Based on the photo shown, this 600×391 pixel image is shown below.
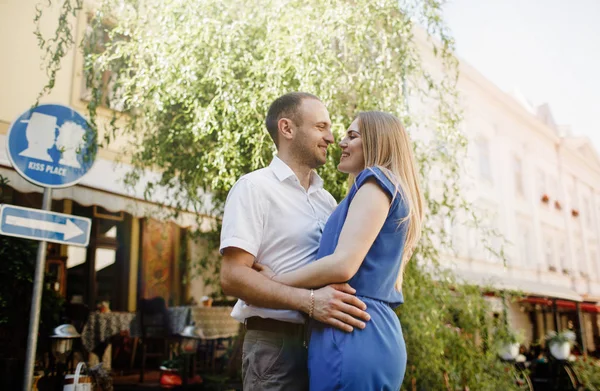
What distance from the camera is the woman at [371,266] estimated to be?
1.77m

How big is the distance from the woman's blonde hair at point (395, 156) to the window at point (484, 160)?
1919 cm

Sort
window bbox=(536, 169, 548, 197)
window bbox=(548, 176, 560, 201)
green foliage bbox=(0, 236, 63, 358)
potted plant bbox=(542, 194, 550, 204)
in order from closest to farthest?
green foliage bbox=(0, 236, 63, 358), potted plant bbox=(542, 194, 550, 204), window bbox=(536, 169, 548, 197), window bbox=(548, 176, 560, 201)

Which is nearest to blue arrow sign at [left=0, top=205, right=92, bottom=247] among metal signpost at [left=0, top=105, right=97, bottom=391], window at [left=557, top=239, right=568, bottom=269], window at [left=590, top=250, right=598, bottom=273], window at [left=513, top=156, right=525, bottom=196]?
metal signpost at [left=0, top=105, right=97, bottom=391]

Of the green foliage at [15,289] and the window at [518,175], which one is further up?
the window at [518,175]

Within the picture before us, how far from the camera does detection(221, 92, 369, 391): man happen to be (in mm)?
1893

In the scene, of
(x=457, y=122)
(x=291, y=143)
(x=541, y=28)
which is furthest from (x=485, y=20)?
(x=291, y=143)

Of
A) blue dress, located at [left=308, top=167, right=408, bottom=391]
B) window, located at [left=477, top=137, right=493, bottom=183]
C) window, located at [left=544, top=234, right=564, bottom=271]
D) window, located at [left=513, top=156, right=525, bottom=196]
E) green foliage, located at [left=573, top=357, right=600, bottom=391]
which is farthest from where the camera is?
window, located at [left=544, top=234, right=564, bottom=271]

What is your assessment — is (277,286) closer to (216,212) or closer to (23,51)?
(216,212)

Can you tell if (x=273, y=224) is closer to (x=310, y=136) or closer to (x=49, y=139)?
(x=310, y=136)

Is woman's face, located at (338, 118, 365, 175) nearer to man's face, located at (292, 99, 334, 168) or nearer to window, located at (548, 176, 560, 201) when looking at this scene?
man's face, located at (292, 99, 334, 168)

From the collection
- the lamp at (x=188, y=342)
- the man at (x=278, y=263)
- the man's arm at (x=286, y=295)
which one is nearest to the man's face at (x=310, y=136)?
the man at (x=278, y=263)

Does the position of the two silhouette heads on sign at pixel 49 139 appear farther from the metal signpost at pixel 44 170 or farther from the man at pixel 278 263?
the man at pixel 278 263

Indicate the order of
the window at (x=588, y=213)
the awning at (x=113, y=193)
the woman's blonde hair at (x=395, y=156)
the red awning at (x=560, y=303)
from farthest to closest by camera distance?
the window at (x=588, y=213), the red awning at (x=560, y=303), the awning at (x=113, y=193), the woman's blonde hair at (x=395, y=156)

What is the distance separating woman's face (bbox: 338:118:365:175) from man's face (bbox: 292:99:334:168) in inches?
6.2
